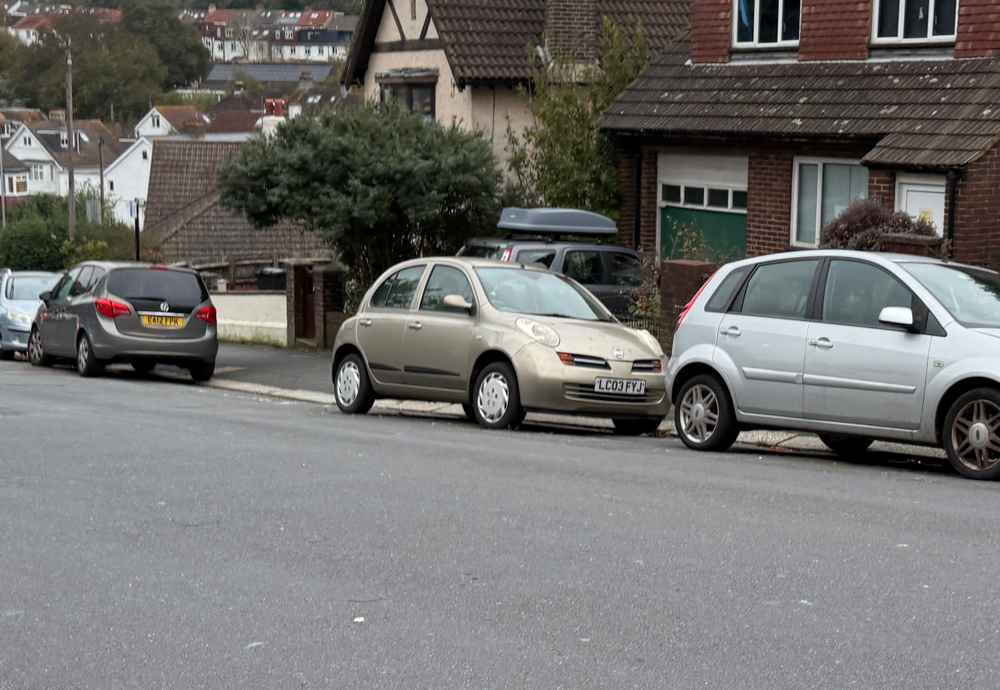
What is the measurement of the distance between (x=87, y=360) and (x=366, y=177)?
16.3 feet

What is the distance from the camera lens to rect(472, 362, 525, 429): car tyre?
14852 mm

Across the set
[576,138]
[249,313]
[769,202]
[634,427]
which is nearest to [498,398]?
[634,427]

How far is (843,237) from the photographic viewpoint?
18.1m

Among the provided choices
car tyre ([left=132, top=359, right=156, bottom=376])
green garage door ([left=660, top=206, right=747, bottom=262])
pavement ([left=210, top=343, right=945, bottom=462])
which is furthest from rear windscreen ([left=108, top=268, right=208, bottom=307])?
green garage door ([left=660, top=206, right=747, bottom=262])

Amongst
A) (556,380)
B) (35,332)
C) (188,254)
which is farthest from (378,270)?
(188,254)

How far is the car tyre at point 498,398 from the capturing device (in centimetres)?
1485

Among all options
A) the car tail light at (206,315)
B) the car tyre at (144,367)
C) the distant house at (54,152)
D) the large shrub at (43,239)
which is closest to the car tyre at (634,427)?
the car tail light at (206,315)

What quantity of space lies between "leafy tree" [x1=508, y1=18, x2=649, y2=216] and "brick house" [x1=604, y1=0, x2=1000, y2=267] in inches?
16.0

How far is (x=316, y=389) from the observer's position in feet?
70.1

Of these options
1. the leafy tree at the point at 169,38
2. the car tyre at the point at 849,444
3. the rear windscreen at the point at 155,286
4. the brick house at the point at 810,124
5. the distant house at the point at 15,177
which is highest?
the leafy tree at the point at 169,38

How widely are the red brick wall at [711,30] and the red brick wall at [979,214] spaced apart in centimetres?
603

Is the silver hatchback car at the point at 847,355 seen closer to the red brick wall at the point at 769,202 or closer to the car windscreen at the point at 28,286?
the red brick wall at the point at 769,202

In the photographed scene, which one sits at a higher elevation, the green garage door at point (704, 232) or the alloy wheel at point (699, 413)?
the green garage door at point (704, 232)

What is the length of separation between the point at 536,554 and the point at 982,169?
1306cm
